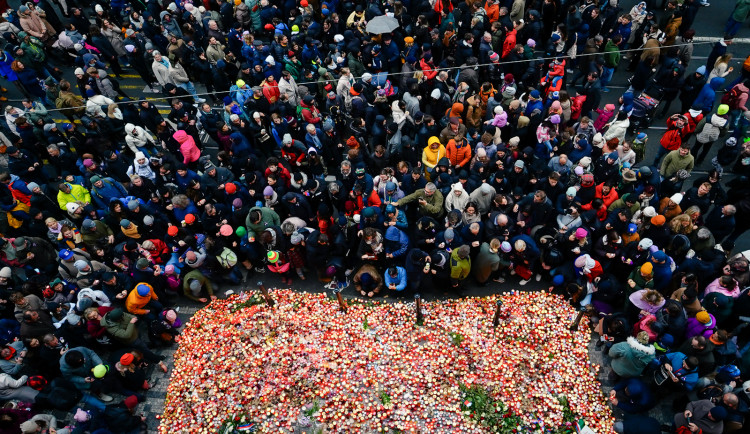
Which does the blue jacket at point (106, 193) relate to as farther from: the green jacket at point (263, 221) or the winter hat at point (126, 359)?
the winter hat at point (126, 359)

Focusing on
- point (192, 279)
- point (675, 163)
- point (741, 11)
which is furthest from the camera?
point (741, 11)

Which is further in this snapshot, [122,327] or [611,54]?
[611,54]

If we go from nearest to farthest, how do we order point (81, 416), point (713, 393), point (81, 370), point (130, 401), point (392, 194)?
point (713, 393) < point (81, 416) < point (81, 370) < point (130, 401) < point (392, 194)

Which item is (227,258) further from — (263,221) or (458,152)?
(458,152)

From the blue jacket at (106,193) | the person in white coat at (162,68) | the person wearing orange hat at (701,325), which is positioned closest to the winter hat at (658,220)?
the person wearing orange hat at (701,325)

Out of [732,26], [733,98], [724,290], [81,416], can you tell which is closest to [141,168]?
[81,416]

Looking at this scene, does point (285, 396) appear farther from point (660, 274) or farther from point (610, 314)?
point (660, 274)

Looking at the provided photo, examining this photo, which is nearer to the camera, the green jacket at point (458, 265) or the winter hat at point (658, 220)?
the winter hat at point (658, 220)
